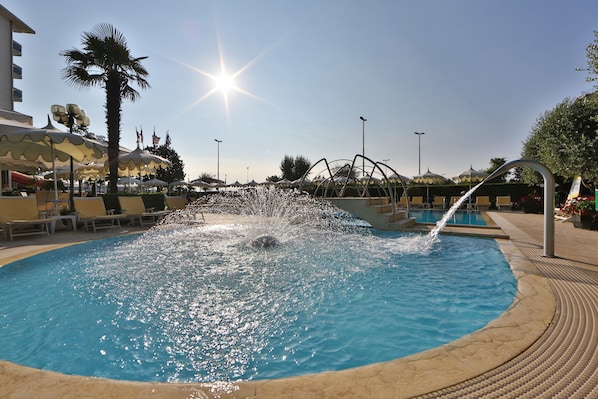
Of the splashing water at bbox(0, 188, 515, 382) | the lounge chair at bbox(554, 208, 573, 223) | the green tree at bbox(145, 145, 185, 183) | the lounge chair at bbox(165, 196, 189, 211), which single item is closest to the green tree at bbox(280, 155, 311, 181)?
the green tree at bbox(145, 145, 185, 183)

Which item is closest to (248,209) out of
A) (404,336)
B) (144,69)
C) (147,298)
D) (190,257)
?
(190,257)

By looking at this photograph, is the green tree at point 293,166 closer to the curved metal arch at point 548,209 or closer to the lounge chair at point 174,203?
the lounge chair at point 174,203

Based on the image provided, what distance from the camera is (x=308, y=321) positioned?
346 centimetres

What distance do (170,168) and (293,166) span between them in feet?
82.7

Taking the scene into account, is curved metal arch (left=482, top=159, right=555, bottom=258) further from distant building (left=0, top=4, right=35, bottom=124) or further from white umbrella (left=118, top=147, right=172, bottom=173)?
distant building (left=0, top=4, right=35, bottom=124)

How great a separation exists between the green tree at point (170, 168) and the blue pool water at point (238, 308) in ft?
167

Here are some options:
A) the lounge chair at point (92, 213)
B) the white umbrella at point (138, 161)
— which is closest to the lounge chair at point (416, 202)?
the white umbrella at point (138, 161)

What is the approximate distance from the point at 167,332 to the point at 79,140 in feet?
32.7

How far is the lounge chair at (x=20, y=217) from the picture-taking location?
9034 mm

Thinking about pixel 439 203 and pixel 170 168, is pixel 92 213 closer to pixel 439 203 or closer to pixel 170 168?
pixel 439 203

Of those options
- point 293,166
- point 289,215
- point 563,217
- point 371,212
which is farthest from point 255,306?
point 293,166

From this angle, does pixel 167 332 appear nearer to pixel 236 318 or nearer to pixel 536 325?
pixel 236 318

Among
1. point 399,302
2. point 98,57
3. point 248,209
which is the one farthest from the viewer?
point 98,57

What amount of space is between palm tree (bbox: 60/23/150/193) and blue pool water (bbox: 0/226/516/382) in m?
10.5
